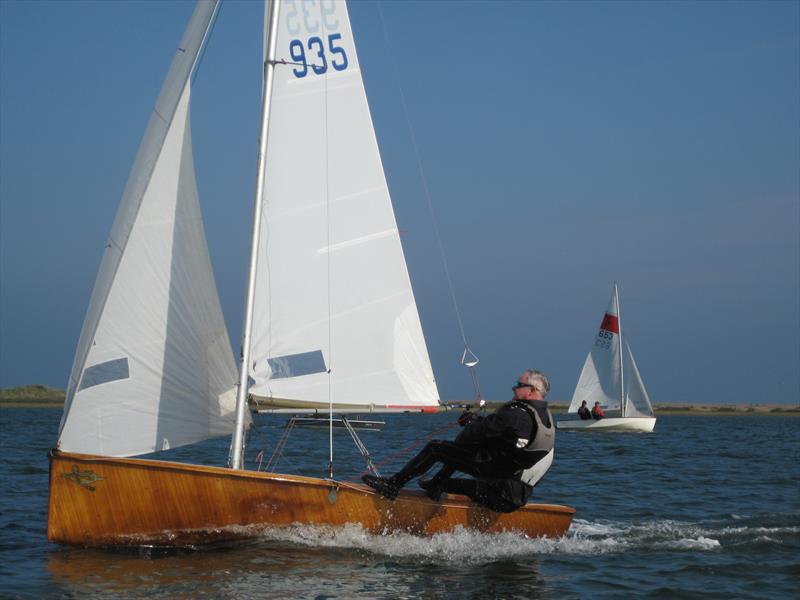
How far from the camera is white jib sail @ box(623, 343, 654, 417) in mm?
35344

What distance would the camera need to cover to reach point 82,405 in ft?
27.2

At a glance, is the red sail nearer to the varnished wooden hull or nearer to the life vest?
the life vest

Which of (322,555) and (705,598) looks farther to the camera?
(322,555)

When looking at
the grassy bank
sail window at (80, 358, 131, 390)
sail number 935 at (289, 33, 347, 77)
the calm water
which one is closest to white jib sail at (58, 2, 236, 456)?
sail window at (80, 358, 131, 390)

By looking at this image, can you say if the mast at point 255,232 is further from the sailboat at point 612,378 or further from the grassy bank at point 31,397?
the grassy bank at point 31,397

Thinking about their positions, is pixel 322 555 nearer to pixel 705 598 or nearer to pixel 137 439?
pixel 137 439

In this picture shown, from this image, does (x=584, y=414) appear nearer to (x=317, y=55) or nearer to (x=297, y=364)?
(x=297, y=364)

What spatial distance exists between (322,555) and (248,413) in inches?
56.6

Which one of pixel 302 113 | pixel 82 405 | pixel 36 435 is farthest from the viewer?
pixel 36 435

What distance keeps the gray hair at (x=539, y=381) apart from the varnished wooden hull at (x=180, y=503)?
1.67 metres

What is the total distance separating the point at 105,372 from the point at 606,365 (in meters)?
29.7

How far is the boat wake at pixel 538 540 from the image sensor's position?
8453mm

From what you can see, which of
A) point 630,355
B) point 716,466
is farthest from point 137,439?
point 630,355

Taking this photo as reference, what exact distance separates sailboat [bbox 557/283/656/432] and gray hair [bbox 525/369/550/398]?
27188 millimetres
